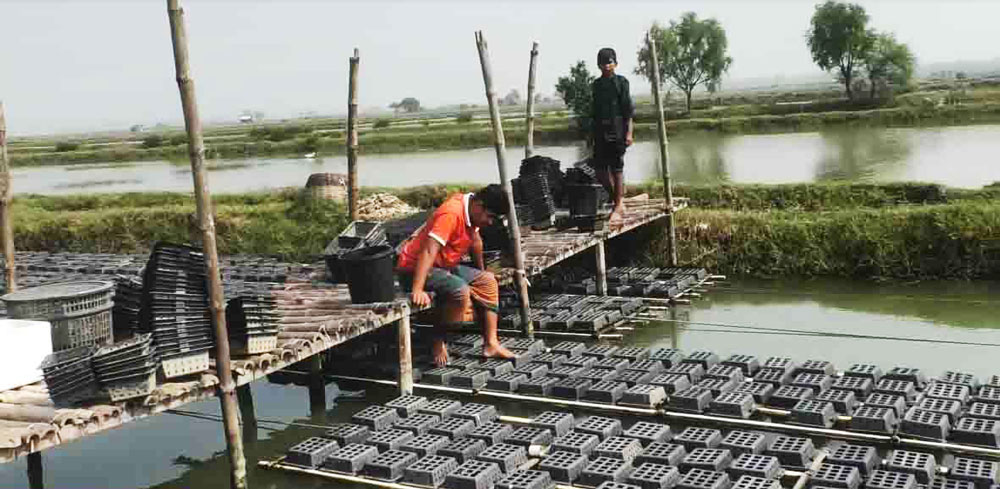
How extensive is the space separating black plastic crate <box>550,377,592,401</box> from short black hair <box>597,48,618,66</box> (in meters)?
3.16

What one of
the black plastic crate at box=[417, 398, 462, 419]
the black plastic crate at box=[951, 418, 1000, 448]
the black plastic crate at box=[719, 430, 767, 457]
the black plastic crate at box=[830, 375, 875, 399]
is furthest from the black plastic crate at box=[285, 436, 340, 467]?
the black plastic crate at box=[951, 418, 1000, 448]

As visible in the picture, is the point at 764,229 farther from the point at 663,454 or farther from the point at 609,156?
the point at 663,454

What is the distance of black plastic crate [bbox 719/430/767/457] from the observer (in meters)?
4.59

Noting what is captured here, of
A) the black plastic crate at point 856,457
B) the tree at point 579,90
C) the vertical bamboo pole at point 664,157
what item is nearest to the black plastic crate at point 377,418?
the black plastic crate at point 856,457

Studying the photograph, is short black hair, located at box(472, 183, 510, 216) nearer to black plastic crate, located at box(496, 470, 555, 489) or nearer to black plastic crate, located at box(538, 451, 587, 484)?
black plastic crate, located at box(538, 451, 587, 484)

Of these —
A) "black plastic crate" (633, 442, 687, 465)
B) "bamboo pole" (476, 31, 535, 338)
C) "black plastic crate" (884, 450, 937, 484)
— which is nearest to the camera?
"black plastic crate" (884, 450, 937, 484)

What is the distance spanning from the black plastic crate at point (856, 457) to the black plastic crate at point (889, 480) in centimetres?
12

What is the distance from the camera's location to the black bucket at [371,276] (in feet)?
19.2

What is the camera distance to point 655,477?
4.29 m

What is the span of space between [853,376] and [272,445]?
367 cm

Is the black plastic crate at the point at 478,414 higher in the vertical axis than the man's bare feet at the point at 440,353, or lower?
lower

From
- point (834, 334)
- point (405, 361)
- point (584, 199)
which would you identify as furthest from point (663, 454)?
point (584, 199)

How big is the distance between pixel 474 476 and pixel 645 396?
149cm

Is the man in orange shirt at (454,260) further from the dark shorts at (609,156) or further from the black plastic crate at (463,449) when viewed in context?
the dark shorts at (609,156)
